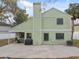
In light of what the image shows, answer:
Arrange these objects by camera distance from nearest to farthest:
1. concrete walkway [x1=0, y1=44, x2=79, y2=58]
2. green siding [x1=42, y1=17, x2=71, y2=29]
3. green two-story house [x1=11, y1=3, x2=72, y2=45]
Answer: concrete walkway [x1=0, y1=44, x2=79, y2=58], green two-story house [x1=11, y1=3, x2=72, y2=45], green siding [x1=42, y1=17, x2=71, y2=29]

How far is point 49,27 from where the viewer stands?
41.9 metres

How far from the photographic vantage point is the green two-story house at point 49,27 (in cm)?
4112

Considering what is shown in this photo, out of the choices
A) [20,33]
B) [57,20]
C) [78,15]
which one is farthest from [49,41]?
[78,15]

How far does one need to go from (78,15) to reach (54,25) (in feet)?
44.2

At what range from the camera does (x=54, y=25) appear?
137ft

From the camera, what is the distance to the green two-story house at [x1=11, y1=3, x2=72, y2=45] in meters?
41.1

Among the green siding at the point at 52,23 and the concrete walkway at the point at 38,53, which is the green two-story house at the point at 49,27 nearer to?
the green siding at the point at 52,23

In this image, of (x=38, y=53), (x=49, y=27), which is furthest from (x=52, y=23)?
(x=38, y=53)

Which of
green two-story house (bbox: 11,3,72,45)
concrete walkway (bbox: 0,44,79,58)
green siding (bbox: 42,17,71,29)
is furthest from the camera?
green siding (bbox: 42,17,71,29)

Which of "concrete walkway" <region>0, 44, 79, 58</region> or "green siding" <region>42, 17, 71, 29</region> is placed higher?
"green siding" <region>42, 17, 71, 29</region>

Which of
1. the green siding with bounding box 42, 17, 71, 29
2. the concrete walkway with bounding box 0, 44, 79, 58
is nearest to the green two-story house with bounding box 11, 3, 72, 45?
the green siding with bounding box 42, 17, 71, 29

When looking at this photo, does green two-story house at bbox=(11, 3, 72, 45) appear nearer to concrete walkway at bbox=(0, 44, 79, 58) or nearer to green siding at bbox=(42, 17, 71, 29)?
green siding at bbox=(42, 17, 71, 29)

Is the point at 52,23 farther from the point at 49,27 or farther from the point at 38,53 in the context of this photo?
the point at 38,53

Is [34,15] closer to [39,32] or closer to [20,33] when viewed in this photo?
[39,32]
